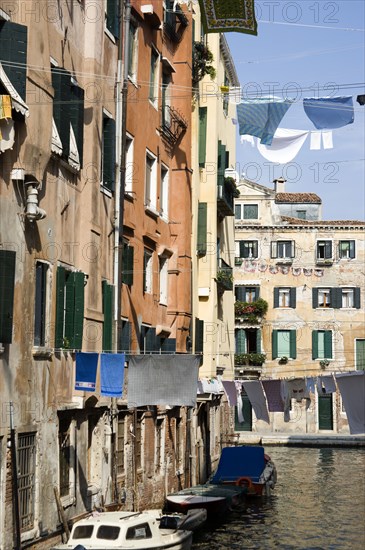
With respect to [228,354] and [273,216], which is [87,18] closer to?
[228,354]

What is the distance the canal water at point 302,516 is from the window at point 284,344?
15.9 m

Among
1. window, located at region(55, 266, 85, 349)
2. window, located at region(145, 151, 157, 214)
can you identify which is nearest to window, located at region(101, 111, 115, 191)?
window, located at region(55, 266, 85, 349)

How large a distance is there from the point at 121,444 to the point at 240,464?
997 cm

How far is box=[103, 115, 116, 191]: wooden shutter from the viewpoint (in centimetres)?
2191

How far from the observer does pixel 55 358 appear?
18500 mm

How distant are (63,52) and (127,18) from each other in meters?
4.75

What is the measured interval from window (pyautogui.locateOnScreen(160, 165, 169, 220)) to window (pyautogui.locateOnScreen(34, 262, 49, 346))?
10.5 meters

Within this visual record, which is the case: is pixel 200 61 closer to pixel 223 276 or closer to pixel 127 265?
pixel 223 276

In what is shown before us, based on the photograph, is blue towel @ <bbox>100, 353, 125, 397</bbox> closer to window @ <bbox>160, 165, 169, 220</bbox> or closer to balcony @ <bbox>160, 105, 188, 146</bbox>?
window @ <bbox>160, 165, 169, 220</bbox>

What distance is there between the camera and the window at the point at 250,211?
5959 cm

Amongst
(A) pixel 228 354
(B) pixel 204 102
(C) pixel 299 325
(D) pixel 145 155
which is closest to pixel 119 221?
(D) pixel 145 155

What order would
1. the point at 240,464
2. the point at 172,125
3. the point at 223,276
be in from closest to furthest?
1. the point at 172,125
2. the point at 240,464
3. the point at 223,276

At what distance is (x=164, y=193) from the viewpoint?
2877 cm

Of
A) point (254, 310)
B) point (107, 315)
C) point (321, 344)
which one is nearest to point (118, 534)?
point (107, 315)
